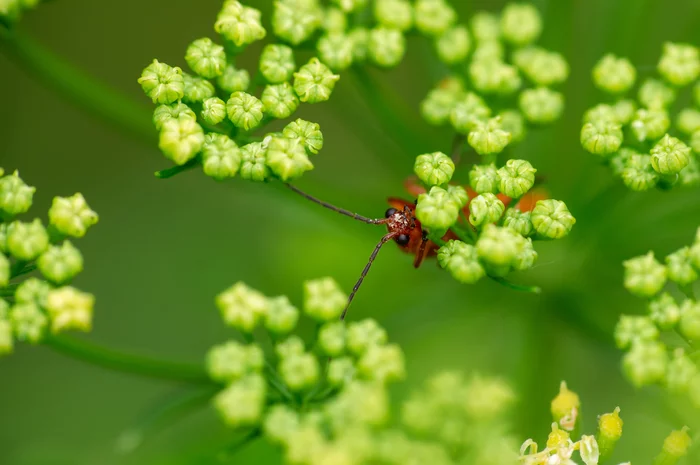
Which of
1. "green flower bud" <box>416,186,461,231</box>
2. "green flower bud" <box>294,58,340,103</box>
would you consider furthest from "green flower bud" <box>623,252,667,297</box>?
"green flower bud" <box>294,58,340,103</box>

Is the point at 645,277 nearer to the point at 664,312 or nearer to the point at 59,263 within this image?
the point at 664,312

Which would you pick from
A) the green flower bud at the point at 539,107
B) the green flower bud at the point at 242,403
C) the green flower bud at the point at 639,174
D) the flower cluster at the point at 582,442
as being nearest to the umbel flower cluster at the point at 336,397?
the green flower bud at the point at 242,403

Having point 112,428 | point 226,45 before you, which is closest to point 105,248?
point 112,428

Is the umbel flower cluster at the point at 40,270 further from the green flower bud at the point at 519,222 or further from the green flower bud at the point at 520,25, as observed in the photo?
the green flower bud at the point at 520,25

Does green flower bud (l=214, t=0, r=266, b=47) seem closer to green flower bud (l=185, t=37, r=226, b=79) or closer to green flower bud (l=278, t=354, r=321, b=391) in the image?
green flower bud (l=185, t=37, r=226, b=79)

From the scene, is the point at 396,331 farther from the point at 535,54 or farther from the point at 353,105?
the point at 535,54

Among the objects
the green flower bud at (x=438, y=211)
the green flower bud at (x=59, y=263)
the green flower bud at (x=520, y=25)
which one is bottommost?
the green flower bud at (x=59, y=263)

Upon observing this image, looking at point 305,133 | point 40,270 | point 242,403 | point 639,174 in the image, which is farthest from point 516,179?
point 40,270
